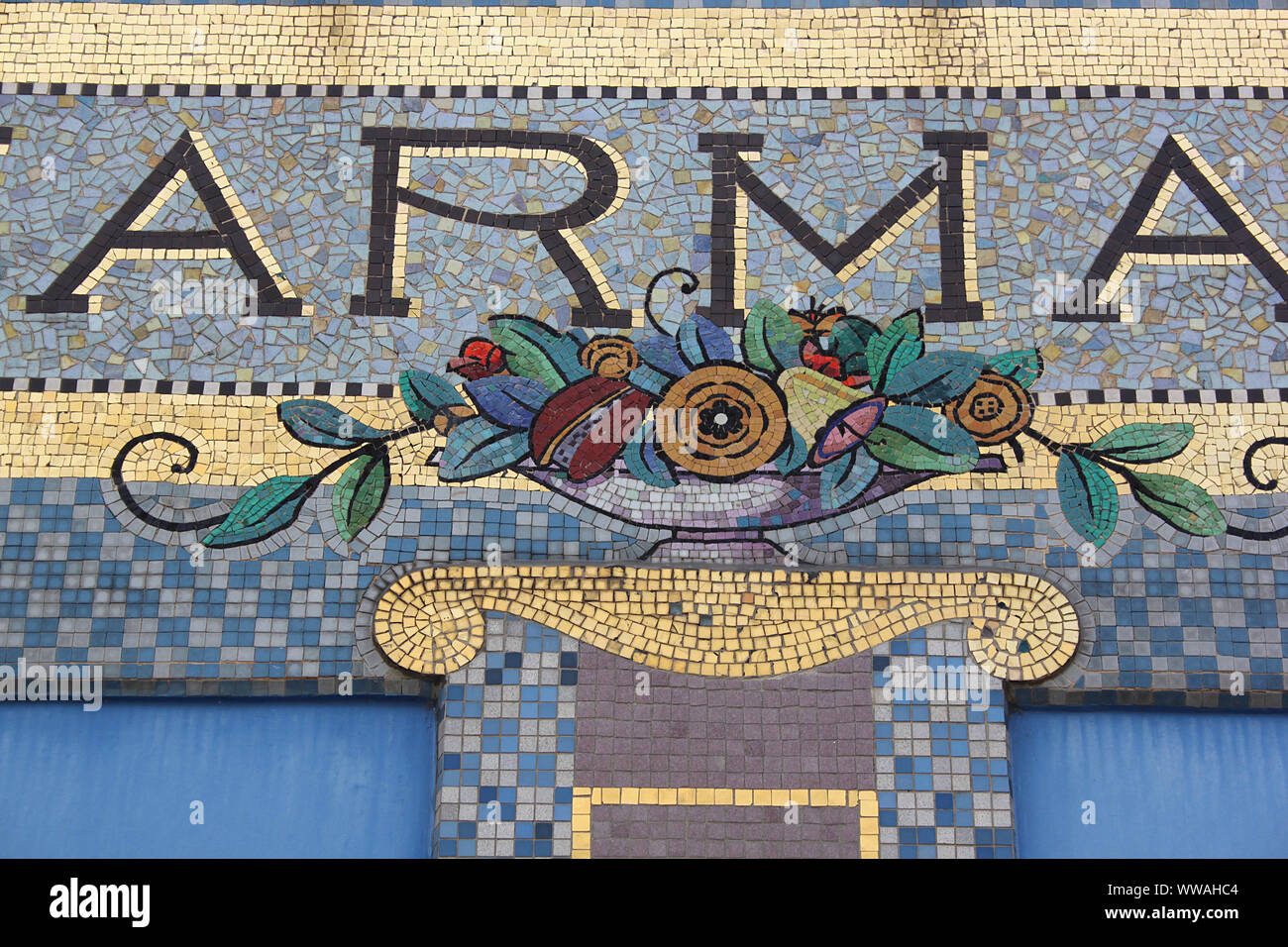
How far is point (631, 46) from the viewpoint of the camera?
24.2 ft

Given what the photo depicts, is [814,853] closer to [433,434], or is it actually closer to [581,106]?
[433,434]

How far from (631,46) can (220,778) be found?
4040 mm

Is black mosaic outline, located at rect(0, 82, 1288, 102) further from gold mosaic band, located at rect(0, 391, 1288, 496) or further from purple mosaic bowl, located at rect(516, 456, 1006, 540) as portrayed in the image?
purple mosaic bowl, located at rect(516, 456, 1006, 540)

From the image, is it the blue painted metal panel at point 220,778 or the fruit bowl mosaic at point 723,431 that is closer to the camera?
the blue painted metal panel at point 220,778

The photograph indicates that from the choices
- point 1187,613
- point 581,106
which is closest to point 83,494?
point 581,106

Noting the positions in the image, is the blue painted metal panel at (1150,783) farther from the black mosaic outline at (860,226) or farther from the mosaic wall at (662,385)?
the black mosaic outline at (860,226)

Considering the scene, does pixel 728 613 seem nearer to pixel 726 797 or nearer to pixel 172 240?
pixel 726 797

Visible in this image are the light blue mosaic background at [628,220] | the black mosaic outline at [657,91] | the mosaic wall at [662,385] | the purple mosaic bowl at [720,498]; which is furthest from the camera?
the black mosaic outline at [657,91]

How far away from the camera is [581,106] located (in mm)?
7266

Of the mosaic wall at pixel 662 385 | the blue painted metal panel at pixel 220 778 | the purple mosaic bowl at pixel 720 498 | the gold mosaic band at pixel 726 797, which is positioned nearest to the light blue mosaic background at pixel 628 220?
the mosaic wall at pixel 662 385

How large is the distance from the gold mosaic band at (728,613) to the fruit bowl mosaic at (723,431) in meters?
0.33

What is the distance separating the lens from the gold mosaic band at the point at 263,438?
22.0 ft

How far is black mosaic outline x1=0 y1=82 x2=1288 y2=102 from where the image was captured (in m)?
7.27

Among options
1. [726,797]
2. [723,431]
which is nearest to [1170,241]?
[723,431]
